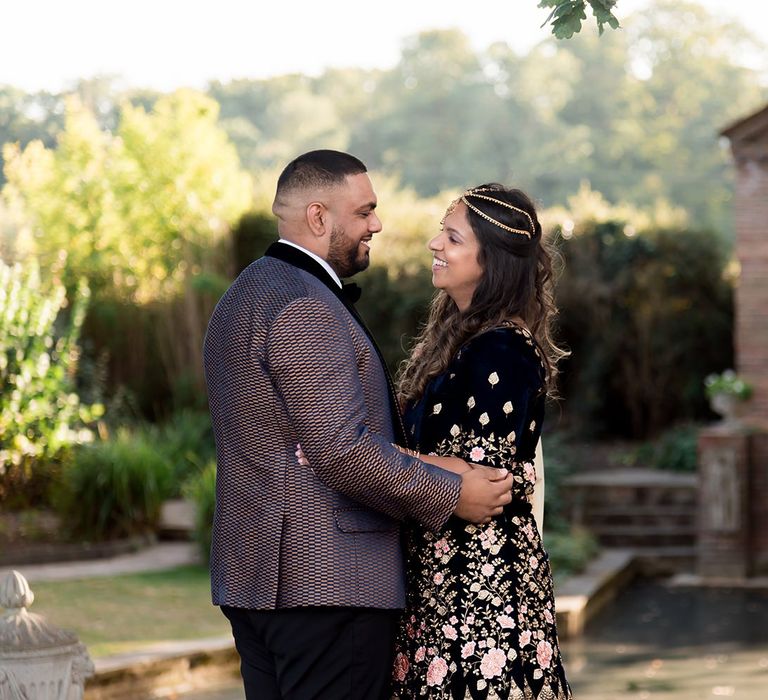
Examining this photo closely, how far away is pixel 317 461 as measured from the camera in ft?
9.50

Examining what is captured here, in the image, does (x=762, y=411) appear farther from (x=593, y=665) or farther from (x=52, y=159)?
(x=52, y=159)

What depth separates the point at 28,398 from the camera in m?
12.2

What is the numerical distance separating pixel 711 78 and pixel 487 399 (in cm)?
5021

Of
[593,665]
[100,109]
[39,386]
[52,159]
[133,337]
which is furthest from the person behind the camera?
[100,109]

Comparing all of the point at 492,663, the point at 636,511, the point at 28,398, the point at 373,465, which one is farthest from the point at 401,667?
the point at 636,511

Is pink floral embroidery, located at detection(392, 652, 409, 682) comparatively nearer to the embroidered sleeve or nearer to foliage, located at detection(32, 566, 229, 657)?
the embroidered sleeve

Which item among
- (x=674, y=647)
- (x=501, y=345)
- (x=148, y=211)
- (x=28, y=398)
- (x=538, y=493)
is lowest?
(x=674, y=647)

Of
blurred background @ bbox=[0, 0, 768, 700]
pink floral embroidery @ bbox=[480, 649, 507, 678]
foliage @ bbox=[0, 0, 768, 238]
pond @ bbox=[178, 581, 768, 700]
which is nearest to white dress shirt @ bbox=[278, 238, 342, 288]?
blurred background @ bbox=[0, 0, 768, 700]

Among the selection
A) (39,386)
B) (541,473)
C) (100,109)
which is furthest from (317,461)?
(100,109)

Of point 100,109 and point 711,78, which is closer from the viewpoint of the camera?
point 100,109

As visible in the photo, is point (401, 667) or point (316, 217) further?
point (401, 667)

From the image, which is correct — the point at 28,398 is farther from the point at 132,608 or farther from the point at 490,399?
the point at 490,399

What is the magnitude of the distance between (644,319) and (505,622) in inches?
565

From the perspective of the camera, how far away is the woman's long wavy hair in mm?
3299
